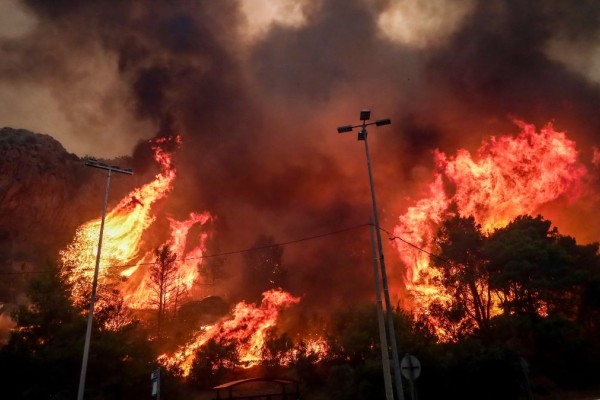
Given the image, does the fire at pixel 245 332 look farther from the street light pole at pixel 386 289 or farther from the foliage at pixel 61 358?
the street light pole at pixel 386 289

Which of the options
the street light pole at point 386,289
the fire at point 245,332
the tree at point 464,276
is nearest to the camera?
the street light pole at point 386,289

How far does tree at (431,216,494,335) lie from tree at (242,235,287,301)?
28864mm

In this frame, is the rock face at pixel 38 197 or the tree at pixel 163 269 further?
the rock face at pixel 38 197

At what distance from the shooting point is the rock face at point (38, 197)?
188ft

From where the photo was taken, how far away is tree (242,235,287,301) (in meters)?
63.5

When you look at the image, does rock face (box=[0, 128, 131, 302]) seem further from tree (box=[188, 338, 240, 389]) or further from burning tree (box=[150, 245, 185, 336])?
tree (box=[188, 338, 240, 389])

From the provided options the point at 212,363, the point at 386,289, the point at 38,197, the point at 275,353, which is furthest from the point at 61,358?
the point at 38,197

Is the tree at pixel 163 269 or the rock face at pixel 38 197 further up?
the rock face at pixel 38 197

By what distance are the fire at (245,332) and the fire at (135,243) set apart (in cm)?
1483

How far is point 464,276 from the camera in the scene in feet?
128

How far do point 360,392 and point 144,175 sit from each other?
189 feet

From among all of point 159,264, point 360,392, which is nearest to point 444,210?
point 360,392

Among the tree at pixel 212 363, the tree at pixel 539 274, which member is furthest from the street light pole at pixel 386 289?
the tree at pixel 212 363

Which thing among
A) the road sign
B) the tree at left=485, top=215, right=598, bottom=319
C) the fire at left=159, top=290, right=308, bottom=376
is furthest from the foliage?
the tree at left=485, top=215, right=598, bottom=319
